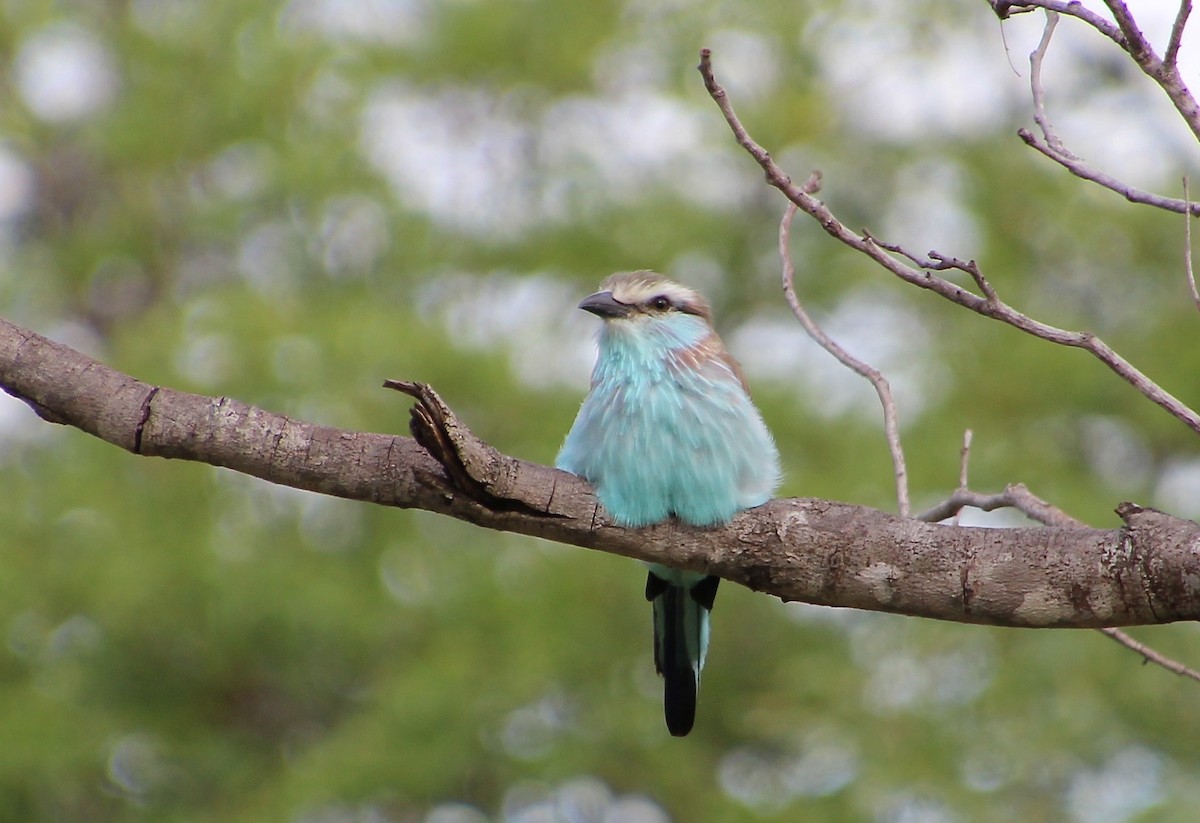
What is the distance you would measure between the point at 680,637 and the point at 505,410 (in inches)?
232

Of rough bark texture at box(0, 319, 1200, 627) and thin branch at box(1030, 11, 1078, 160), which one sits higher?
thin branch at box(1030, 11, 1078, 160)

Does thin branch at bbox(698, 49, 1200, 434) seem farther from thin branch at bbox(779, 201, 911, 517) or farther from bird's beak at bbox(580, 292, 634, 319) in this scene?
bird's beak at bbox(580, 292, 634, 319)

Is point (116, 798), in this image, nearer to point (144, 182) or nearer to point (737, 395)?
point (144, 182)

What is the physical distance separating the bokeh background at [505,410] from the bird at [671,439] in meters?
3.80

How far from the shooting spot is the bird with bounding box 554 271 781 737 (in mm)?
3834

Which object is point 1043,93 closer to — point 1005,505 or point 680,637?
point 1005,505

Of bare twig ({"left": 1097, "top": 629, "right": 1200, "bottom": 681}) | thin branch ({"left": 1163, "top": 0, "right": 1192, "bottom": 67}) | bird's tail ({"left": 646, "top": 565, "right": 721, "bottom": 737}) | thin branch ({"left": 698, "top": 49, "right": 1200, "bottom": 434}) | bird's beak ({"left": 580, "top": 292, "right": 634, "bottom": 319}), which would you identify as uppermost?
bird's beak ({"left": 580, "top": 292, "right": 634, "bottom": 319})

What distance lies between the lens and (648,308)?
4.80 metres

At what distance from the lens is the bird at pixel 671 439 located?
3.83 metres

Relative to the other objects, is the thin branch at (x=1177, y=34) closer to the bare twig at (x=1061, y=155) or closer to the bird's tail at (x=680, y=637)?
the bare twig at (x=1061, y=155)

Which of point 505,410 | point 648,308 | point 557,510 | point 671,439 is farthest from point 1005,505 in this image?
point 505,410

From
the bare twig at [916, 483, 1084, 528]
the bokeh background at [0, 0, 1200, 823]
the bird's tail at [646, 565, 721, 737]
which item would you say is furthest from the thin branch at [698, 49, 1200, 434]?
the bokeh background at [0, 0, 1200, 823]

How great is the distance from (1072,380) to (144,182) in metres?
8.66

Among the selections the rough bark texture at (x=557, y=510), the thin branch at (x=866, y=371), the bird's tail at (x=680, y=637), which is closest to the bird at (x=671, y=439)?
the bird's tail at (x=680, y=637)
